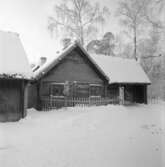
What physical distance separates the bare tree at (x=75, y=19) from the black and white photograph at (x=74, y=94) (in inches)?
5.2

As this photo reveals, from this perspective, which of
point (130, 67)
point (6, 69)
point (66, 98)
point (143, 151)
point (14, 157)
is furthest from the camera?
point (130, 67)

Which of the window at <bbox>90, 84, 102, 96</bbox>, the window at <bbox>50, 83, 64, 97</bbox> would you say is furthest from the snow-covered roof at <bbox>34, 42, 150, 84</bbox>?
the window at <bbox>50, 83, 64, 97</bbox>

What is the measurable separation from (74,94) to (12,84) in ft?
19.2

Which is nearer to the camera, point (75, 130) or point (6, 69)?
point (75, 130)

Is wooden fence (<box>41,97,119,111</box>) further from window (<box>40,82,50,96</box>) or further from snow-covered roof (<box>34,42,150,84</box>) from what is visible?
snow-covered roof (<box>34,42,150,84</box>)

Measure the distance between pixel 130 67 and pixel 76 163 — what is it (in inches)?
655

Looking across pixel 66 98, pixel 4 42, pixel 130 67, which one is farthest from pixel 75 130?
pixel 130 67

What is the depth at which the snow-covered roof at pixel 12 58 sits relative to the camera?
899 centimetres

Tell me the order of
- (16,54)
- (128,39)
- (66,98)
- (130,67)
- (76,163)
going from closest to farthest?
(76,163), (16,54), (66,98), (130,67), (128,39)

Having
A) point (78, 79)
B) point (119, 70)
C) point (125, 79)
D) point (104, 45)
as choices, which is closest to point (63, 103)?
point (78, 79)

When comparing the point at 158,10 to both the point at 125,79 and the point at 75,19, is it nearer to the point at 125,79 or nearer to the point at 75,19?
the point at 125,79

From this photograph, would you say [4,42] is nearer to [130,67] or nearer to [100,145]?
[100,145]

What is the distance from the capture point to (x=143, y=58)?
26891mm

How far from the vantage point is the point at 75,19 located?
21500mm
